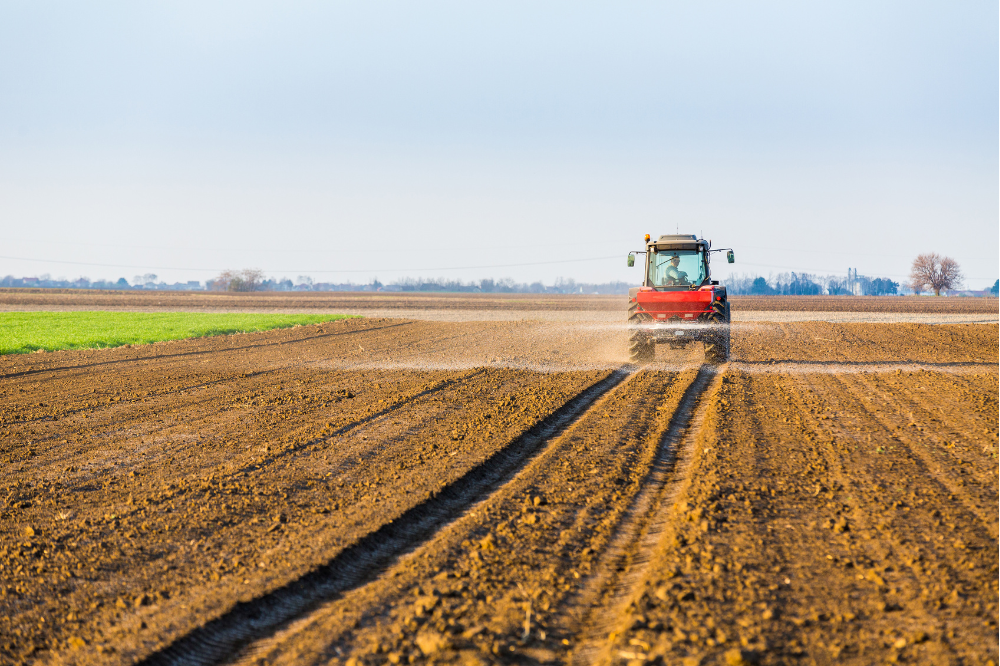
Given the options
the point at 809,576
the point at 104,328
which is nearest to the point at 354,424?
the point at 809,576

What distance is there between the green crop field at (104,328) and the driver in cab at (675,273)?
1509cm

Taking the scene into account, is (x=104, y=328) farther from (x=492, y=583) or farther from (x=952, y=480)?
(x=952, y=480)

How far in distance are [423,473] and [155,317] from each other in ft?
104

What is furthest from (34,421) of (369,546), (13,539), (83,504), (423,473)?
(369,546)

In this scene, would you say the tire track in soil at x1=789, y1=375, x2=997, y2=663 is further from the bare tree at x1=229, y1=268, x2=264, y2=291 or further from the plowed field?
the bare tree at x1=229, y1=268, x2=264, y2=291

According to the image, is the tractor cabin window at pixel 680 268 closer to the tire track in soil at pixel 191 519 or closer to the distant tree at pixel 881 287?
the tire track in soil at pixel 191 519

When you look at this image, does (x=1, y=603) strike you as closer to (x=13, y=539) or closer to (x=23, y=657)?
(x=23, y=657)

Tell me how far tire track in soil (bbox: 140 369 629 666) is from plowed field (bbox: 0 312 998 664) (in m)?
0.02

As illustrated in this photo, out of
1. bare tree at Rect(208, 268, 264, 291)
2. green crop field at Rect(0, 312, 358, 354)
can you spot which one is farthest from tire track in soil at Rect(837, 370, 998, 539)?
bare tree at Rect(208, 268, 264, 291)

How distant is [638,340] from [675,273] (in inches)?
85.0

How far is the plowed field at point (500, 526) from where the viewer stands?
3.78 meters

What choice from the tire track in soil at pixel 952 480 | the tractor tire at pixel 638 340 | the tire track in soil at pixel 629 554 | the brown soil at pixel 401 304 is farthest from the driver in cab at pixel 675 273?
the brown soil at pixel 401 304

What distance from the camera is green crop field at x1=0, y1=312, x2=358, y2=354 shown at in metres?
20.9

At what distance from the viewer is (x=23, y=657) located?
3729mm
